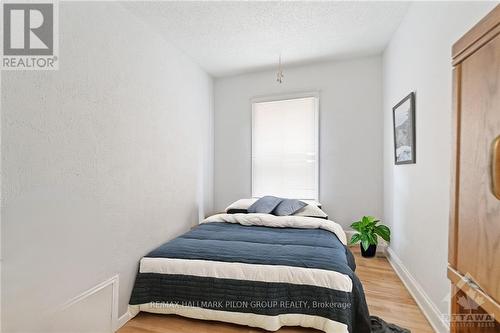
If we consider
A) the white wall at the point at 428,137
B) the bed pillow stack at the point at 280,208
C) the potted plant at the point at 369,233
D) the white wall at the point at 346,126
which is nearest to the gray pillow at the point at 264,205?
the bed pillow stack at the point at 280,208

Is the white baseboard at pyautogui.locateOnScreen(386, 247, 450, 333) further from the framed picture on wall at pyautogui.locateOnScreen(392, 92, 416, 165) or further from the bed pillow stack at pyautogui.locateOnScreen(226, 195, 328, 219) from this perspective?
the framed picture on wall at pyautogui.locateOnScreen(392, 92, 416, 165)

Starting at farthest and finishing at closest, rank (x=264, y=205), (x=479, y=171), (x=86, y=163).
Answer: (x=264, y=205) → (x=86, y=163) → (x=479, y=171)

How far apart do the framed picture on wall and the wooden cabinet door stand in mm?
1523

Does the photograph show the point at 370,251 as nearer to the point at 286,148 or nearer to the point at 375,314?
the point at 375,314

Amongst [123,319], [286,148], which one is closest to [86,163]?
[123,319]

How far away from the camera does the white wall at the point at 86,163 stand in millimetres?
1229

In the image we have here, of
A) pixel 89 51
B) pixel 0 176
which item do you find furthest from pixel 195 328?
pixel 89 51

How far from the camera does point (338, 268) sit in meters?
1.62

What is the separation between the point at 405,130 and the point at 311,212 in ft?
4.50

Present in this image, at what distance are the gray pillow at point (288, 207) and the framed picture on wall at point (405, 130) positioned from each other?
4.01 ft

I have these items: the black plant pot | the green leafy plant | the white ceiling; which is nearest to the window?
the white ceiling

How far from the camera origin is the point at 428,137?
1825 millimetres

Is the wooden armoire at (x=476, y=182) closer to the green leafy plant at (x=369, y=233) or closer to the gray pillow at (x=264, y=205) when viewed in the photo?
the green leafy plant at (x=369, y=233)

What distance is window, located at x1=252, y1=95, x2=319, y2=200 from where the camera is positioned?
140 inches
